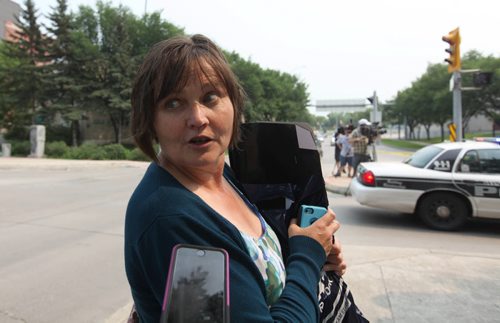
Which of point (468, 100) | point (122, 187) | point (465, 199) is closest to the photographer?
point (465, 199)

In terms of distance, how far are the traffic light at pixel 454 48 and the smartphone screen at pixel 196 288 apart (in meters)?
12.8

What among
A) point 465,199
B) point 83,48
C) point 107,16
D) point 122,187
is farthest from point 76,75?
point 465,199

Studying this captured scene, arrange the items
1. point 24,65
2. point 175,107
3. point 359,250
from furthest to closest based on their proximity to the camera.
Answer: point 24,65, point 359,250, point 175,107

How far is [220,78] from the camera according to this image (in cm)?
127

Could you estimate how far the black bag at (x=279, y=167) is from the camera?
1.72 m

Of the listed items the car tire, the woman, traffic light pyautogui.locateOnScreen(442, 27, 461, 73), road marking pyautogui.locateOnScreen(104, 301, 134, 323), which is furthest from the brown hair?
traffic light pyautogui.locateOnScreen(442, 27, 461, 73)

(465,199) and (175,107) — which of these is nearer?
(175,107)

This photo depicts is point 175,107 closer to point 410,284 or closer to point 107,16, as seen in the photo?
point 410,284

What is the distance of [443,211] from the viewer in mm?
6711

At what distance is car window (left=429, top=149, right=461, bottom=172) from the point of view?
6.80 metres

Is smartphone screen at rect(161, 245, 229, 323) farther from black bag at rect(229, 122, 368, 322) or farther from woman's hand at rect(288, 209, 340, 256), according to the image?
black bag at rect(229, 122, 368, 322)

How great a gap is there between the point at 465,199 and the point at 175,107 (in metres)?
6.74

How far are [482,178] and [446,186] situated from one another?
0.57m

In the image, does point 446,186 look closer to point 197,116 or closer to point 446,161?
point 446,161
